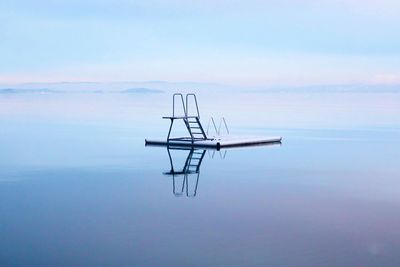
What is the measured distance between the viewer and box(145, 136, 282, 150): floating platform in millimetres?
25844

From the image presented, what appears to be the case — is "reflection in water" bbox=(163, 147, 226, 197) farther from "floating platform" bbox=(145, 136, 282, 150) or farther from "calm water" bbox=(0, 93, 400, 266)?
"floating platform" bbox=(145, 136, 282, 150)

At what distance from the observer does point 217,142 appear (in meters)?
25.7

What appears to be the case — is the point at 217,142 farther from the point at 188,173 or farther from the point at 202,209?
the point at 202,209

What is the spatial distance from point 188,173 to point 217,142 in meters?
7.12

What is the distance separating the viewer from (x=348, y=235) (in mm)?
10773

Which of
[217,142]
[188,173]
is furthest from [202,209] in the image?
[217,142]

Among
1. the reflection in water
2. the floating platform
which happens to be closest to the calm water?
the reflection in water

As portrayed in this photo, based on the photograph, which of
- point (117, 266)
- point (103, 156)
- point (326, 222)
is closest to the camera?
point (117, 266)

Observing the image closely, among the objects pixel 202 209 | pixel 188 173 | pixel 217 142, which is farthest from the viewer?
pixel 217 142

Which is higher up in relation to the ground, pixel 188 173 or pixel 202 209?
pixel 202 209

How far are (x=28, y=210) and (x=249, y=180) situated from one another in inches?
238

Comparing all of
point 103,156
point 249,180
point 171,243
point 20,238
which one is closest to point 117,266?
point 171,243

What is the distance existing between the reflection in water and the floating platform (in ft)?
2.44

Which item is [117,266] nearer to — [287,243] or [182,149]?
[287,243]
